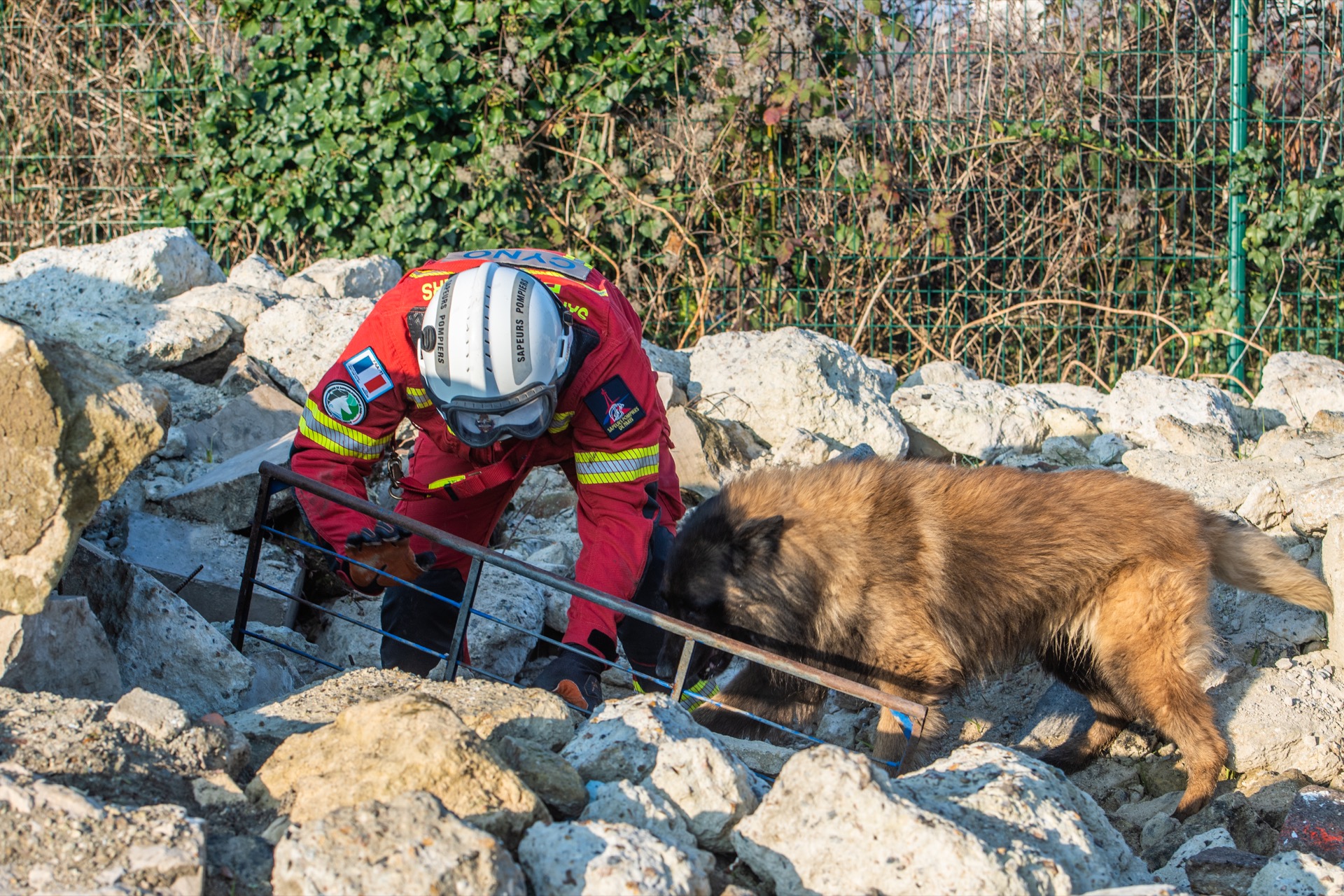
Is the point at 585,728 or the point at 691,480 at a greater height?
the point at 585,728

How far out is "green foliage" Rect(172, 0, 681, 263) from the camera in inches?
337

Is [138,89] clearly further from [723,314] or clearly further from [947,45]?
[947,45]

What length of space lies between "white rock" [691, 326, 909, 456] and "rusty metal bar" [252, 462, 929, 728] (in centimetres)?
310

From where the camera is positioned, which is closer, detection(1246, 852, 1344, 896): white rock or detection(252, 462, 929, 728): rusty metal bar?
detection(1246, 852, 1344, 896): white rock

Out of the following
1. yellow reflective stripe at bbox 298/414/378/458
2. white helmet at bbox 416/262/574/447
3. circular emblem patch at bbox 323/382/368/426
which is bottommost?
yellow reflective stripe at bbox 298/414/378/458

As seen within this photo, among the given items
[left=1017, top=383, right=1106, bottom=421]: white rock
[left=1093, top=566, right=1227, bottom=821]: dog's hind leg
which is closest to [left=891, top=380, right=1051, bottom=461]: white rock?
[left=1017, top=383, right=1106, bottom=421]: white rock

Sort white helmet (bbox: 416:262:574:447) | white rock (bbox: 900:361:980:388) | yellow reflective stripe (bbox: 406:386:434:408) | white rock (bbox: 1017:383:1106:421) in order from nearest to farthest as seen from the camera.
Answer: white helmet (bbox: 416:262:574:447), yellow reflective stripe (bbox: 406:386:434:408), white rock (bbox: 1017:383:1106:421), white rock (bbox: 900:361:980:388)

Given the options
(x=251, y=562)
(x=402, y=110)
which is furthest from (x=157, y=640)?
(x=402, y=110)

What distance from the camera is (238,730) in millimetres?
2957

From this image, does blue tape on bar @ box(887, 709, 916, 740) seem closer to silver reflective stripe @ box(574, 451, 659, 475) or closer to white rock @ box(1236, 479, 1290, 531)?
silver reflective stripe @ box(574, 451, 659, 475)

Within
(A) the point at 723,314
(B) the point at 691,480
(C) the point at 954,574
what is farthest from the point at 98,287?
(C) the point at 954,574

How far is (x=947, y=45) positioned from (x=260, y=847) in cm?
795

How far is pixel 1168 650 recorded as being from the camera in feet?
14.7

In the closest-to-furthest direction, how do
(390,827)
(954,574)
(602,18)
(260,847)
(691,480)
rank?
1. (390,827)
2. (260,847)
3. (954,574)
4. (691,480)
5. (602,18)
